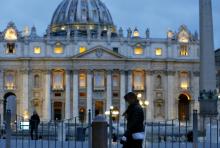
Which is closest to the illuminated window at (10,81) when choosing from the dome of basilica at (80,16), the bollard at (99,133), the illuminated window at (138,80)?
the illuminated window at (138,80)

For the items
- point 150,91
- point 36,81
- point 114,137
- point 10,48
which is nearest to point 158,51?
point 150,91

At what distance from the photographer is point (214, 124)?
1126 inches

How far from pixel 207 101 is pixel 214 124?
1866 mm

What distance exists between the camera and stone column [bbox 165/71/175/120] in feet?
316

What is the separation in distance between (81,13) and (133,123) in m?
104

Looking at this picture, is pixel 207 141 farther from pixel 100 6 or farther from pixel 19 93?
pixel 100 6

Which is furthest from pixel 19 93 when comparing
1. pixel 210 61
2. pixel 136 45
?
pixel 210 61

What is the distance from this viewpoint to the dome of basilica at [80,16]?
11662 centimetres

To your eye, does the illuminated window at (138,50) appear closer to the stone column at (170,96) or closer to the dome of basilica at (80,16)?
the stone column at (170,96)

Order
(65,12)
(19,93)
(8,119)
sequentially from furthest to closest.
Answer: (65,12)
(19,93)
(8,119)

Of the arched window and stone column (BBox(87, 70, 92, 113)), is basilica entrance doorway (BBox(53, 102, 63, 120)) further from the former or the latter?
stone column (BBox(87, 70, 92, 113))

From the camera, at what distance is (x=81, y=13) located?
11888cm

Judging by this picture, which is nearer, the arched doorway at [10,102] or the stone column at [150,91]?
the arched doorway at [10,102]

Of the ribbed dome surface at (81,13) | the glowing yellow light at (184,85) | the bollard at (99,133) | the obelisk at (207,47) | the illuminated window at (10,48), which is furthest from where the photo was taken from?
the ribbed dome surface at (81,13)
